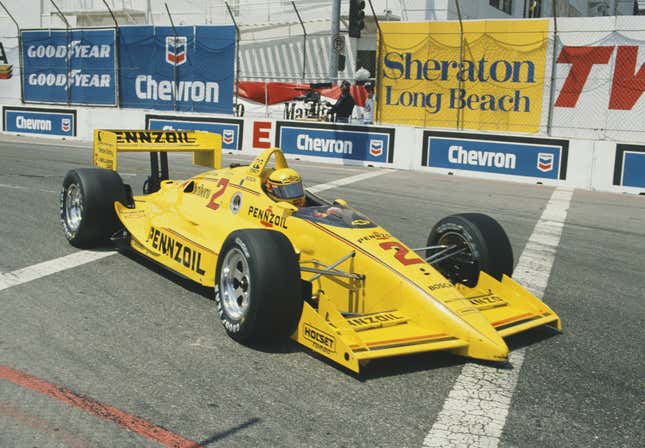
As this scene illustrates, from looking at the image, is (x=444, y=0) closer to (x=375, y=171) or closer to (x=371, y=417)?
(x=375, y=171)

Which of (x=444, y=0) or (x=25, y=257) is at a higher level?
(x=444, y=0)

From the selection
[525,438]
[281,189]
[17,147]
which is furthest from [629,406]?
[17,147]

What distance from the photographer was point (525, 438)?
12.9ft

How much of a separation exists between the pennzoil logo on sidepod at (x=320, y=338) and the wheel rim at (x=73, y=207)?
3.96m

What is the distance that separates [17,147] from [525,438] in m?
17.3

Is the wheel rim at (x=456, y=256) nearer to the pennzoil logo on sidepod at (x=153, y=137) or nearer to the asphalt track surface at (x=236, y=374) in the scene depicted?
the asphalt track surface at (x=236, y=374)

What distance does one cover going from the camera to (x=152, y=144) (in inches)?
332

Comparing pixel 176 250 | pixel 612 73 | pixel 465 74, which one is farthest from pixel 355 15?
pixel 176 250

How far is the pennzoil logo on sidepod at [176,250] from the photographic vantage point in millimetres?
6270

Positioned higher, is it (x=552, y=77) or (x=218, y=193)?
(x=552, y=77)

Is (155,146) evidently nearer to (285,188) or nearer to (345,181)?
(285,188)

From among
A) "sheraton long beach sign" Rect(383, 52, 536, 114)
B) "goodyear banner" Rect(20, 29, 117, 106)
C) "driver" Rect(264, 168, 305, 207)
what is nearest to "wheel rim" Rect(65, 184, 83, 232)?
"driver" Rect(264, 168, 305, 207)

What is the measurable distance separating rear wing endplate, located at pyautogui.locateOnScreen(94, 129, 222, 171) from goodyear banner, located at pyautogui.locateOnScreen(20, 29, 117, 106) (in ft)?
53.8

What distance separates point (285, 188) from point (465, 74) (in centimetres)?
1431
